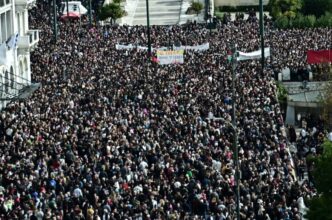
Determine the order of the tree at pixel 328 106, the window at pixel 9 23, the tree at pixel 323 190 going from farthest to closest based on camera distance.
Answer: the window at pixel 9 23
the tree at pixel 328 106
the tree at pixel 323 190

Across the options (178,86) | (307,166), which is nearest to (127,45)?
(178,86)

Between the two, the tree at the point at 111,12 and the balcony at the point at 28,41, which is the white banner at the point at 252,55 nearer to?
the balcony at the point at 28,41

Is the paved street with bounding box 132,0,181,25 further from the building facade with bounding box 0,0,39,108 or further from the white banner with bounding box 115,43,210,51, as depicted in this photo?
the building facade with bounding box 0,0,39,108

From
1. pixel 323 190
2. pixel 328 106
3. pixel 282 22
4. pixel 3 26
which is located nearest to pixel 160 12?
pixel 282 22

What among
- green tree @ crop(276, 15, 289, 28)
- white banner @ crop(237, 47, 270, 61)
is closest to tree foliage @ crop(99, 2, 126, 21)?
green tree @ crop(276, 15, 289, 28)

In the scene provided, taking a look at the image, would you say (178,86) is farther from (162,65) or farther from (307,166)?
(307,166)

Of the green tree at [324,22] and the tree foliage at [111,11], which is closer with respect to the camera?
the green tree at [324,22]

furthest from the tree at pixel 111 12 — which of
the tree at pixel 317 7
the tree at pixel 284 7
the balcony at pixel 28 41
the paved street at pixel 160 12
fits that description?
the balcony at pixel 28 41

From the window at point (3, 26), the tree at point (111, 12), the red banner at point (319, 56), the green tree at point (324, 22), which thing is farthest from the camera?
the tree at point (111, 12)
